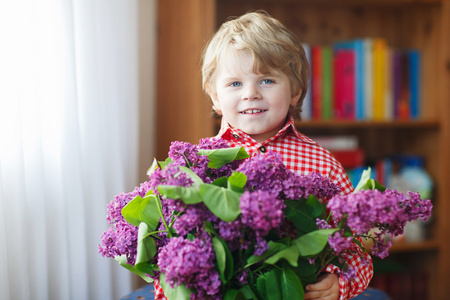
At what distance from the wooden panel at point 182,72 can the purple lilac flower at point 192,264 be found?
98cm

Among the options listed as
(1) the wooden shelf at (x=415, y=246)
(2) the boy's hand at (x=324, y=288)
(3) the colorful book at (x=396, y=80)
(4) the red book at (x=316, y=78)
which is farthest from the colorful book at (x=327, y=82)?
(2) the boy's hand at (x=324, y=288)

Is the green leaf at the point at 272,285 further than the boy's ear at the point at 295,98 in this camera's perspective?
No

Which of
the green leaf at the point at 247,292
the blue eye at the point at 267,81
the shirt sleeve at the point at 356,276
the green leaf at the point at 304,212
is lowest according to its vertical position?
the shirt sleeve at the point at 356,276

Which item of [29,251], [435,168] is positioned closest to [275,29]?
[29,251]

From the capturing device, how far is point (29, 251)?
3.95 feet

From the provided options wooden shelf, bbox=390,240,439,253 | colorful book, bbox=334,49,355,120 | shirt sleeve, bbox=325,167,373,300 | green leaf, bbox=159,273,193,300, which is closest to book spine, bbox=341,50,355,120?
colorful book, bbox=334,49,355,120

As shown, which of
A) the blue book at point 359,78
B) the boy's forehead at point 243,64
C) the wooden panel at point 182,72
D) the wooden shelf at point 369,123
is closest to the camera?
the boy's forehead at point 243,64

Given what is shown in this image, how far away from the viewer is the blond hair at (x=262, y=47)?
40.2 inches

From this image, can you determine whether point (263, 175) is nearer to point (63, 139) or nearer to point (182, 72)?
point (63, 139)

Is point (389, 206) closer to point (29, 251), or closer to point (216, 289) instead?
point (216, 289)

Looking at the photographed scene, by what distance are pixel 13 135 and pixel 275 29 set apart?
64cm

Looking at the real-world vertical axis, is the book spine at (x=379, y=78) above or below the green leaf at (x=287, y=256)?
above

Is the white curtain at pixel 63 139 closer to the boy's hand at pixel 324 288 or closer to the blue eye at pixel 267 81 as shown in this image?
the blue eye at pixel 267 81

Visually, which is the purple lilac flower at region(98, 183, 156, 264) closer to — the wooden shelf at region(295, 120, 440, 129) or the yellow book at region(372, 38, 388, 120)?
the wooden shelf at region(295, 120, 440, 129)
